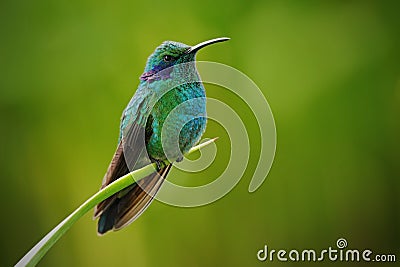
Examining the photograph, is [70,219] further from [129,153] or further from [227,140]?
[227,140]

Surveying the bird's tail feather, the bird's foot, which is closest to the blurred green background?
the bird's tail feather

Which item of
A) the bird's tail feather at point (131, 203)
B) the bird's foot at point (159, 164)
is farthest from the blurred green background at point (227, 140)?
the bird's foot at point (159, 164)

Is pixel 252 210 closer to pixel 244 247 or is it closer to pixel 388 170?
pixel 244 247

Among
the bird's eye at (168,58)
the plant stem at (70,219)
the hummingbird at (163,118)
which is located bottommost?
the plant stem at (70,219)

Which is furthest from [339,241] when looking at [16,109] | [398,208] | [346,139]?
[16,109]

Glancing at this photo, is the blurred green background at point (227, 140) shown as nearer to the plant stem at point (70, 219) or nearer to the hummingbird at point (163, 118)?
the hummingbird at point (163, 118)

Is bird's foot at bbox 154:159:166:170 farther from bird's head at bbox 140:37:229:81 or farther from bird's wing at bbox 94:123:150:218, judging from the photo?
bird's head at bbox 140:37:229:81
